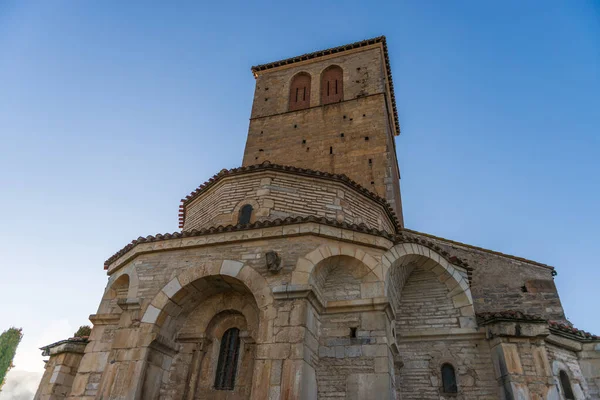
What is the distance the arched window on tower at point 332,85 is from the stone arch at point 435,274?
31.8ft

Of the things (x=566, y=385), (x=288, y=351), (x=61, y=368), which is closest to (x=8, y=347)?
(x=61, y=368)

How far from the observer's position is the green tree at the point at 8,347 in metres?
25.0

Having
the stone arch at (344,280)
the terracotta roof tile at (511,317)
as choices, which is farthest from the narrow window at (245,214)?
the terracotta roof tile at (511,317)

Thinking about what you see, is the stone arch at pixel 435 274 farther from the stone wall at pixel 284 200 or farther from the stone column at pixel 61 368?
the stone column at pixel 61 368

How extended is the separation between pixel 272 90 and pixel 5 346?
2477cm

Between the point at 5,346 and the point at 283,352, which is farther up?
the point at 5,346

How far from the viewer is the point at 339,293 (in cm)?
674

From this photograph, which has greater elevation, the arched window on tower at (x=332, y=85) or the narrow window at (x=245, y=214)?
the arched window on tower at (x=332, y=85)

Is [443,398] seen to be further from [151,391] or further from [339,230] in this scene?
[151,391]

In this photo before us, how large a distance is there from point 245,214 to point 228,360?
3066 mm

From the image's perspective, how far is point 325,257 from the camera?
21.7ft

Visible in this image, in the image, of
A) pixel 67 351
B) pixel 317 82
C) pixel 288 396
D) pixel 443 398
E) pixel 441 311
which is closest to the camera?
pixel 288 396

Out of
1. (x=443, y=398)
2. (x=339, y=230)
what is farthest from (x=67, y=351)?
(x=443, y=398)

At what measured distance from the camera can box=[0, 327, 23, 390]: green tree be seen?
2502cm
